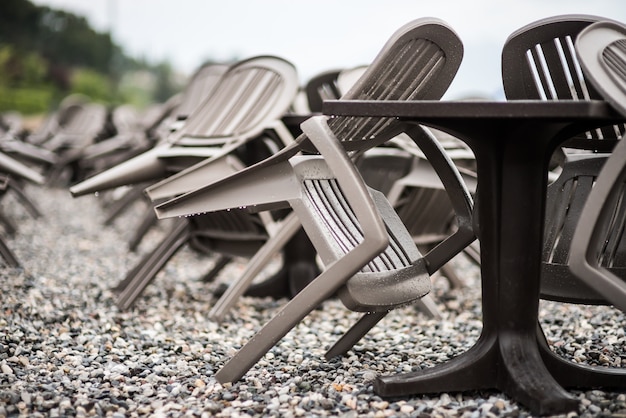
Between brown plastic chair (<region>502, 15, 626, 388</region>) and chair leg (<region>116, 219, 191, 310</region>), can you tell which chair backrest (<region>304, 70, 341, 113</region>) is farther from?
brown plastic chair (<region>502, 15, 626, 388</region>)

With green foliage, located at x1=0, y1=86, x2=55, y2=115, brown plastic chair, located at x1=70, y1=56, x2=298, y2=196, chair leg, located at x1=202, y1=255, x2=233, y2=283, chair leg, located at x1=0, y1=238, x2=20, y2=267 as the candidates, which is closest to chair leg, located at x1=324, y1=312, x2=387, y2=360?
brown plastic chair, located at x1=70, y1=56, x2=298, y2=196

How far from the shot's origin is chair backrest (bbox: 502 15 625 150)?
2.45 meters

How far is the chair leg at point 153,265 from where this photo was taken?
394cm

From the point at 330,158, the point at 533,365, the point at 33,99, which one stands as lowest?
the point at 33,99

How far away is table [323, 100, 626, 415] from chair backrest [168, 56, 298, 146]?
161 cm

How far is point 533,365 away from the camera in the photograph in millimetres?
2299

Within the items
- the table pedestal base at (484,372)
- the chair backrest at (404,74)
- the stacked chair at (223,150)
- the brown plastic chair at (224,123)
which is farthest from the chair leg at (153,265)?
the table pedestal base at (484,372)

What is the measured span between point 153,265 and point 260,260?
76cm

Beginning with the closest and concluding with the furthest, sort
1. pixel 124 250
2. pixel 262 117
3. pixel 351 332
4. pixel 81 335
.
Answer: pixel 351 332, pixel 81 335, pixel 262 117, pixel 124 250

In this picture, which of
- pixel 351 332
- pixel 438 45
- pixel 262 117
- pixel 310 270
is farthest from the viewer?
pixel 310 270

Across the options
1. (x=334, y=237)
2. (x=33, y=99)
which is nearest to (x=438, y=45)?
(x=334, y=237)

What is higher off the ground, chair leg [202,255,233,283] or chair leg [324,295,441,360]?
chair leg [324,295,441,360]

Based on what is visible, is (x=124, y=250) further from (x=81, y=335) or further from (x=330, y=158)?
(x=330, y=158)

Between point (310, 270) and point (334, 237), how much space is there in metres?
1.92
